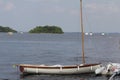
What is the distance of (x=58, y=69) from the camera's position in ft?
161

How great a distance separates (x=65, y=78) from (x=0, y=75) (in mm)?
9568

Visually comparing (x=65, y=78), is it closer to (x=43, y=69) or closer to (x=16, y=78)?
(x=43, y=69)

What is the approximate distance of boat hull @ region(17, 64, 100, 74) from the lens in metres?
49.0

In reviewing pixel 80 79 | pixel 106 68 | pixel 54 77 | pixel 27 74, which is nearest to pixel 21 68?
pixel 27 74

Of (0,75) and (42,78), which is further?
(0,75)

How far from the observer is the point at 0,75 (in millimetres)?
52406

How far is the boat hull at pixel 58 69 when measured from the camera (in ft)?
161

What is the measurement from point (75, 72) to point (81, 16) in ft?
23.8

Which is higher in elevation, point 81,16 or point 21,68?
point 81,16

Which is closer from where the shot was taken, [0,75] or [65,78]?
[65,78]

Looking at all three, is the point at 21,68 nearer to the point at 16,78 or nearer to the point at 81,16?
the point at 16,78

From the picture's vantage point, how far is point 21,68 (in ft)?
164

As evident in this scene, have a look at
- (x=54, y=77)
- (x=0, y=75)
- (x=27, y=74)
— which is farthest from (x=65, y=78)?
(x=0, y=75)

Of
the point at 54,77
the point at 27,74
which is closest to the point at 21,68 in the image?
the point at 27,74
